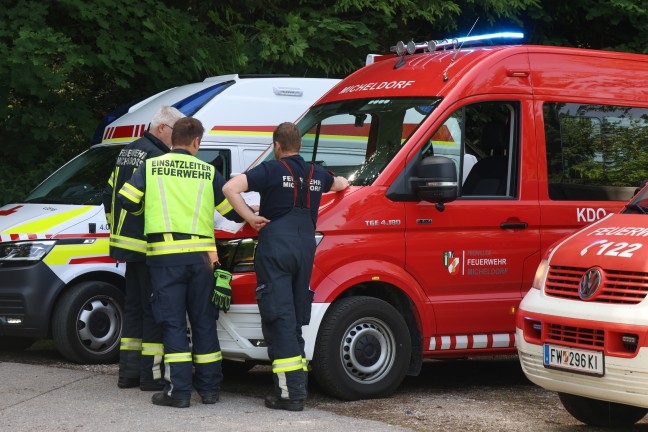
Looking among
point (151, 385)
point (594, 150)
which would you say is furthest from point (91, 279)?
point (594, 150)

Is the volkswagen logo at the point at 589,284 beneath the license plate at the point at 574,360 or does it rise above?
above

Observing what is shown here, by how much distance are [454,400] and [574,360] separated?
171cm

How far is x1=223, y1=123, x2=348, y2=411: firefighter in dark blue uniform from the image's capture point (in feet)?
24.2

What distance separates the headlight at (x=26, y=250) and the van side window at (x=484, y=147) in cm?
→ 338

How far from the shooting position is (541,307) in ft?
22.3

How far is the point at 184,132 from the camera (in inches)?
306

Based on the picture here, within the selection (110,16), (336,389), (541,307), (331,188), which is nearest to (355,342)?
(336,389)

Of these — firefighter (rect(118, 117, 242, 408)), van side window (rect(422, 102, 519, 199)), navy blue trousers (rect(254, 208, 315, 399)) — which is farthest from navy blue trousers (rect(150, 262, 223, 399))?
van side window (rect(422, 102, 519, 199))

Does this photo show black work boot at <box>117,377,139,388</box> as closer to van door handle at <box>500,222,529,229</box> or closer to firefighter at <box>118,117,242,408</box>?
firefighter at <box>118,117,242,408</box>

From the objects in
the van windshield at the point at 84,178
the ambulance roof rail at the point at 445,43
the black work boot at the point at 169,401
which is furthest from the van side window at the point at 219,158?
the black work boot at the point at 169,401

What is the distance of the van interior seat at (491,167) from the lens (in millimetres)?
8391

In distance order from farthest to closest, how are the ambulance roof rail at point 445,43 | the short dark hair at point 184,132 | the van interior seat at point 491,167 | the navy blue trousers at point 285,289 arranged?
the ambulance roof rail at point 445,43 < the van interior seat at point 491,167 < the short dark hair at point 184,132 < the navy blue trousers at point 285,289

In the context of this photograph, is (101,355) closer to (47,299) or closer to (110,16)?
(47,299)

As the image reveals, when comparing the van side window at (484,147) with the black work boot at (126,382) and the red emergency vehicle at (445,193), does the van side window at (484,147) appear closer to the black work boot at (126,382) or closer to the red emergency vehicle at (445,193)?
the red emergency vehicle at (445,193)
